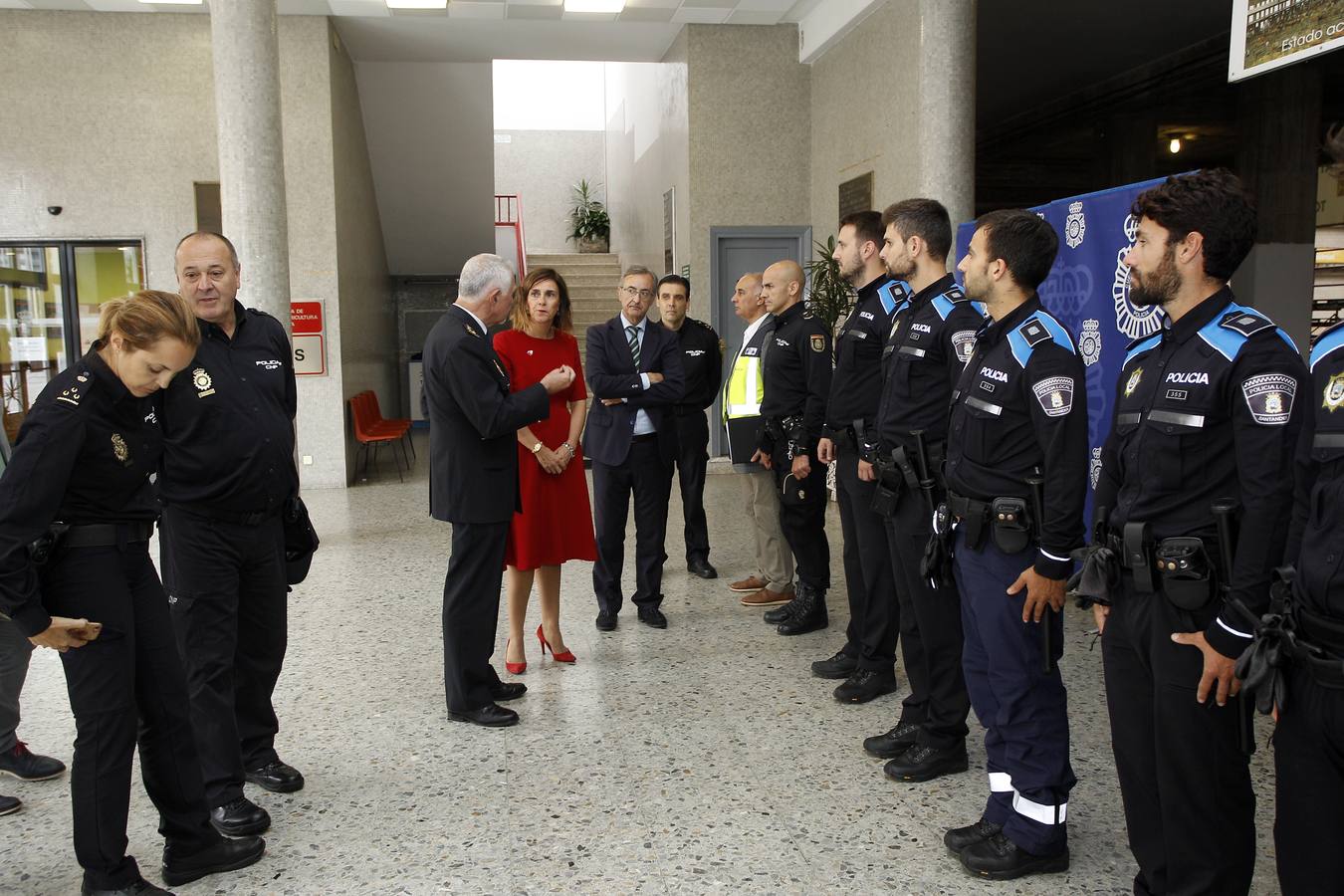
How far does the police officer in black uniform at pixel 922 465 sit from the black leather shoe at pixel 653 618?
62.5 inches

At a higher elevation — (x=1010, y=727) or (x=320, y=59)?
(x=320, y=59)

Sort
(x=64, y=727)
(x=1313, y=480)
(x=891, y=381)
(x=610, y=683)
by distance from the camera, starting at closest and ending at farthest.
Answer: (x=1313, y=480), (x=891, y=381), (x=64, y=727), (x=610, y=683)

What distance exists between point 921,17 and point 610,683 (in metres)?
4.82

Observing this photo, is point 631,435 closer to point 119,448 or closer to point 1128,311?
point 1128,311

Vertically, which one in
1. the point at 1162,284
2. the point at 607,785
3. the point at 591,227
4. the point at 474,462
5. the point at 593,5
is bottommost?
the point at 607,785

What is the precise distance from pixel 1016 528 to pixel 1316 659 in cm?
86

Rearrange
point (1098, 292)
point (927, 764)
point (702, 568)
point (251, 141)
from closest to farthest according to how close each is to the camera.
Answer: point (927, 764), point (1098, 292), point (702, 568), point (251, 141)

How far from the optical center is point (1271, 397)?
183 cm

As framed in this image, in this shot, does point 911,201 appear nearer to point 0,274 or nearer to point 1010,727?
point 1010,727

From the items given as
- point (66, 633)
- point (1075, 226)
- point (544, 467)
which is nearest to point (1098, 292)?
point (1075, 226)

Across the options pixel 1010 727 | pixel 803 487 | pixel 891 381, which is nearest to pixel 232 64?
pixel 803 487

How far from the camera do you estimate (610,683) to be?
391cm

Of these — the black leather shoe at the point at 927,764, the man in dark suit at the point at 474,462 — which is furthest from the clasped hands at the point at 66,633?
the black leather shoe at the point at 927,764

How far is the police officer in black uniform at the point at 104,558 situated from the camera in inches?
83.3
